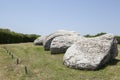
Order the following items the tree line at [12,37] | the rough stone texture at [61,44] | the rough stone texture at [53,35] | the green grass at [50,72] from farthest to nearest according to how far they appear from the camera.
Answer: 1. the tree line at [12,37]
2. the rough stone texture at [53,35]
3. the rough stone texture at [61,44]
4. the green grass at [50,72]

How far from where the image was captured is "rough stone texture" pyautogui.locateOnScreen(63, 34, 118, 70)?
15.7 metres

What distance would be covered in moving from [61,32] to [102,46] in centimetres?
914

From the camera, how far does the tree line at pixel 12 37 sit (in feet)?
126

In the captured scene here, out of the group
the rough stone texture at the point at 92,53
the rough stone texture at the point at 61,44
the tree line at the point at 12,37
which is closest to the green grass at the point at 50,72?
the rough stone texture at the point at 92,53

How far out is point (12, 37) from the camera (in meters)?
39.6

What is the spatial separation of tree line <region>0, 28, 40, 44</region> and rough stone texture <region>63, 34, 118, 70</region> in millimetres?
22762

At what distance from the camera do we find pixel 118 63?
16.4 metres

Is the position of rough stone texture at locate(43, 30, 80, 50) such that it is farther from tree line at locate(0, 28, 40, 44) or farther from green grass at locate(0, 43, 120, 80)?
tree line at locate(0, 28, 40, 44)

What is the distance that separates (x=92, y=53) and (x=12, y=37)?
25.3 m

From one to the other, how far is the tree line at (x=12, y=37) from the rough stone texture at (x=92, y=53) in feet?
74.7

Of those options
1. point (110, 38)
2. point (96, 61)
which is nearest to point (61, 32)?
point (110, 38)

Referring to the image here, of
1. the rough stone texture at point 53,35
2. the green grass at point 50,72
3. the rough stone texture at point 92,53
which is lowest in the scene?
the green grass at point 50,72

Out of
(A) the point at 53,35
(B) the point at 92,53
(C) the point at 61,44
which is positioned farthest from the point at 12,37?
(B) the point at 92,53

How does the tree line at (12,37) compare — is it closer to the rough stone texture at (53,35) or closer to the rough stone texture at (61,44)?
the rough stone texture at (53,35)
